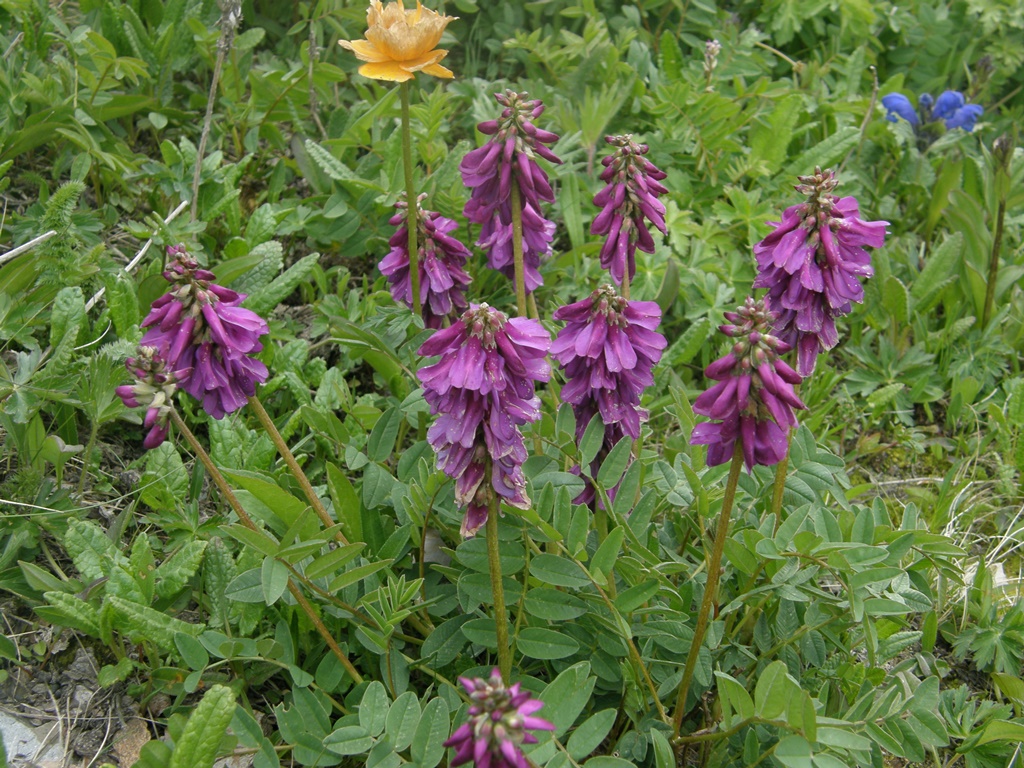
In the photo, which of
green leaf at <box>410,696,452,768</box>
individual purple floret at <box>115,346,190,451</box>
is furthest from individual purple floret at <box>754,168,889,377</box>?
individual purple floret at <box>115,346,190,451</box>

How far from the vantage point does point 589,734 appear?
2.55 meters

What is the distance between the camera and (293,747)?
2713 mm

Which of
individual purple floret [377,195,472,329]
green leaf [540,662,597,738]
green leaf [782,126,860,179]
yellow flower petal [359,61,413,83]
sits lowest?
green leaf [540,662,597,738]

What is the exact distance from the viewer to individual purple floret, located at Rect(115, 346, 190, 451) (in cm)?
251

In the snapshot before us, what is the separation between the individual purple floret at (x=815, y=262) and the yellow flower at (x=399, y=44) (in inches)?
43.0

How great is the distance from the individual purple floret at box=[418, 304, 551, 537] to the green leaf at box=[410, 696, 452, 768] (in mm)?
471

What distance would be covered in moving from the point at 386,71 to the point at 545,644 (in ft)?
5.68

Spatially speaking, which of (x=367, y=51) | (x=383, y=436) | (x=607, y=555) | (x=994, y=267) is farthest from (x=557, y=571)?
(x=994, y=267)

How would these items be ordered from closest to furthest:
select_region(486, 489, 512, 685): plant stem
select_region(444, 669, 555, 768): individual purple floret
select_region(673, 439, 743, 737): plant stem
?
1. select_region(444, 669, 555, 768): individual purple floret
2. select_region(673, 439, 743, 737): plant stem
3. select_region(486, 489, 512, 685): plant stem

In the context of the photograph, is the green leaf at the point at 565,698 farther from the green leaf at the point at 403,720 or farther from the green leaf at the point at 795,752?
the green leaf at the point at 795,752

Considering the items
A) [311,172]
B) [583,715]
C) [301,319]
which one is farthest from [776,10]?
[583,715]

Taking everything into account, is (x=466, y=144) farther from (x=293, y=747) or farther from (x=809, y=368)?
(x=293, y=747)

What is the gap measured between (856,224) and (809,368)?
444 millimetres

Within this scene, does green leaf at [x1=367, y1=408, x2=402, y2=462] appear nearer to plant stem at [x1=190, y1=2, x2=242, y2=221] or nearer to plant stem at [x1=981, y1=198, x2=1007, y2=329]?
plant stem at [x1=190, y1=2, x2=242, y2=221]
